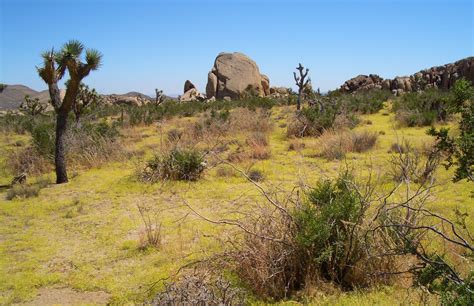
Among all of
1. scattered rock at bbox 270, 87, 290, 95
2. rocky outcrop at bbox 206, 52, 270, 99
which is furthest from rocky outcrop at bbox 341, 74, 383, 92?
rocky outcrop at bbox 206, 52, 270, 99

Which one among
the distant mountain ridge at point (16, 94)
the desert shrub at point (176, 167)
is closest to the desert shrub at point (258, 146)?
the desert shrub at point (176, 167)

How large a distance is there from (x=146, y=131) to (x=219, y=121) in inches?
136

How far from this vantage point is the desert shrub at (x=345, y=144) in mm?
10727

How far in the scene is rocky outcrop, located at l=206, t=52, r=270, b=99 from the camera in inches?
1615

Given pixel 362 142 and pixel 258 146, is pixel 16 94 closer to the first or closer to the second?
pixel 258 146

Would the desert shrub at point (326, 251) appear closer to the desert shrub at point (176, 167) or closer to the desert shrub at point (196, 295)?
the desert shrub at point (196, 295)

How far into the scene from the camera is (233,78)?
4144 cm

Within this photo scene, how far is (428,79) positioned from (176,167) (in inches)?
1626

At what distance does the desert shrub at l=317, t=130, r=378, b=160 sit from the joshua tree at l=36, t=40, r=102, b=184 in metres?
6.29

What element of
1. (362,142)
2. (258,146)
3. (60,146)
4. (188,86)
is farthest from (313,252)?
(188,86)

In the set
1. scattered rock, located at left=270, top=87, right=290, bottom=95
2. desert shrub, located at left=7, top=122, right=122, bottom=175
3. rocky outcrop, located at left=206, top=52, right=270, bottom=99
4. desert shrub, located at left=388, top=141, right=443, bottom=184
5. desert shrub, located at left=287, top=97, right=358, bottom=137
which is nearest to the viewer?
desert shrub, located at left=388, top=141, right=443, bottom=184

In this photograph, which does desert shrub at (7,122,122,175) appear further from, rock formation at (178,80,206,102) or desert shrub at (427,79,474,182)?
rock formation at (178,80,206,102)

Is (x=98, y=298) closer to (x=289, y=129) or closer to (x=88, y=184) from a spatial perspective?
(x=88, y=184)

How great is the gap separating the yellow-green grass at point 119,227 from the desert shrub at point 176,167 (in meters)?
0.26
